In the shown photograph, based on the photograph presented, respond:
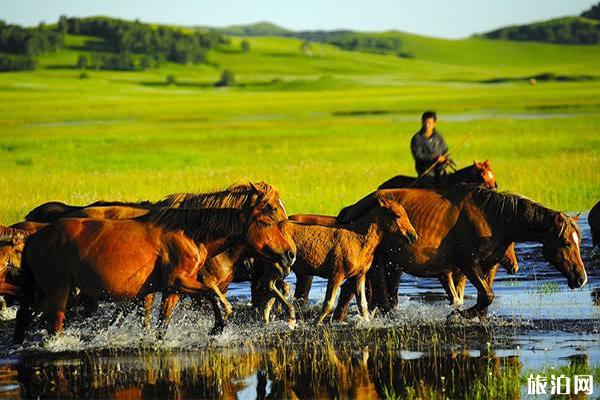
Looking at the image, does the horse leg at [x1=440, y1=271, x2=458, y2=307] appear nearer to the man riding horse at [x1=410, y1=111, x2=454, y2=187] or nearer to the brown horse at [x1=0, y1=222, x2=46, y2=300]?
the man riding horse at [x1=410, y1=111, x2=454, y2=187]

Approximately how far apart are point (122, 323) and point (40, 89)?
100 metres

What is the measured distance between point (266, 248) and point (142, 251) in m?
1.43

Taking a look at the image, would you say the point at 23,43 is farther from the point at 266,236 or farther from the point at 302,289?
the point at 266,236

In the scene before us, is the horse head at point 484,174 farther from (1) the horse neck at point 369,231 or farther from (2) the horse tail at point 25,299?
(2) the horse tail at point 25,299

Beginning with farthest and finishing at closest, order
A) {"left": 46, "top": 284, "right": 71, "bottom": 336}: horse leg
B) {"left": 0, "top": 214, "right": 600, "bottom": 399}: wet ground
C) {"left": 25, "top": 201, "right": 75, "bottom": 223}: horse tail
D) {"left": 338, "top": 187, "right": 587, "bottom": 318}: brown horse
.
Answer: {"left": 25, "top": 201, "right": 75, "bottom": 223}: horse tail → {"left": 338, "top": 187, "right": 587, "bottom": 318}: brown horse → {"left": 46, "top": 284, "right": 71, "bottom": 336}: horse leg → {"left": 0, "top": 214, "right": 600, "bottom": 399}: wet ground

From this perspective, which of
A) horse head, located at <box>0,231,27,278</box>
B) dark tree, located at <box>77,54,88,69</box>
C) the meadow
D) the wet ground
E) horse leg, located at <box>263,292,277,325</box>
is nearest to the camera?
the wet ground

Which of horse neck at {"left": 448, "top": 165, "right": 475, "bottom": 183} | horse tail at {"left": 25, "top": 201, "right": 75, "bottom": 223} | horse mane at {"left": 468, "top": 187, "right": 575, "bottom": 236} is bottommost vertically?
horse tail at {"left": 25, "top": 201, "right": 75, "bottom": 223}

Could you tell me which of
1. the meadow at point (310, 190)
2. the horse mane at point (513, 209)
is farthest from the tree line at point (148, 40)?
the horse mane at point (513, 209)

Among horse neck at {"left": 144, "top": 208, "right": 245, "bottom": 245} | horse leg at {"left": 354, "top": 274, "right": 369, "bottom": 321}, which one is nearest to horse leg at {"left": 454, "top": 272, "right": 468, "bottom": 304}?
horse leg at {"left": 354, "top": 274, "right": 369, "bottom": 321}

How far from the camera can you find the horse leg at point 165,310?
486 inches

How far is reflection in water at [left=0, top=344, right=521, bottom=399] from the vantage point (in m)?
10.1

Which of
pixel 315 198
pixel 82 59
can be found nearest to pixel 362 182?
pixel 315 198

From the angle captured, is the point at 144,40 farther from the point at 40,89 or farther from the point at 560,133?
the point at 560,133

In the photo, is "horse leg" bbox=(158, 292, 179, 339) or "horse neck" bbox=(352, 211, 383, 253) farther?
"horse neck" bbox=(352, 211, 383, 253)
